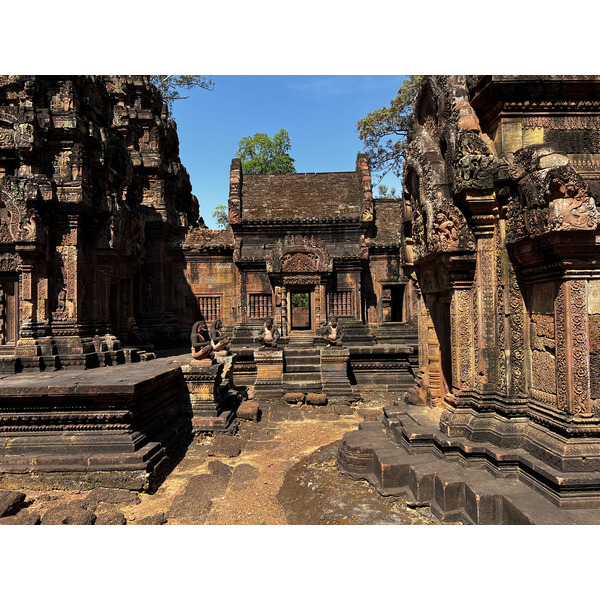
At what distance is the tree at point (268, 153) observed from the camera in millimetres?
28719

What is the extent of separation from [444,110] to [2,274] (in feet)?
35.4

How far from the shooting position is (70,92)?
9.62 m

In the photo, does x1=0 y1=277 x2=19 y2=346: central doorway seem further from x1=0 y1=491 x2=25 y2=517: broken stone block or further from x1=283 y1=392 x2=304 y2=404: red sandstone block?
x1=283 y1=392 x2=304 y2=404: red sandstone block

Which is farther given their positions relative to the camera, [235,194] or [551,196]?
[235,194]

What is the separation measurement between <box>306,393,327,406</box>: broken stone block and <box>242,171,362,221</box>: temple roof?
24.9 ft

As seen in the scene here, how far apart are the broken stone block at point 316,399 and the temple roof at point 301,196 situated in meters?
7.60

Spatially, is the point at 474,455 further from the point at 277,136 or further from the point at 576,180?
the point at 277,136

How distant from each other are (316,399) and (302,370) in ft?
5.26

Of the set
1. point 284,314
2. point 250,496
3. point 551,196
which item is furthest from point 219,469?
point 284,314

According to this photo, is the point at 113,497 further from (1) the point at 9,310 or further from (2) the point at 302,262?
(2) the point at 302,262

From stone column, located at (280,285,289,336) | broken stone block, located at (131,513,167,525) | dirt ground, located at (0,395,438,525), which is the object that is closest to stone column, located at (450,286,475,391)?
dirt ground, located at (0,395,438,525)

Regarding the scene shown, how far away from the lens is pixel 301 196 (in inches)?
657

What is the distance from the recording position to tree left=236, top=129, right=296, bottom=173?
2872 centimetres

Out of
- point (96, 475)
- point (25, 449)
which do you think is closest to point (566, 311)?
point (96, 475)
